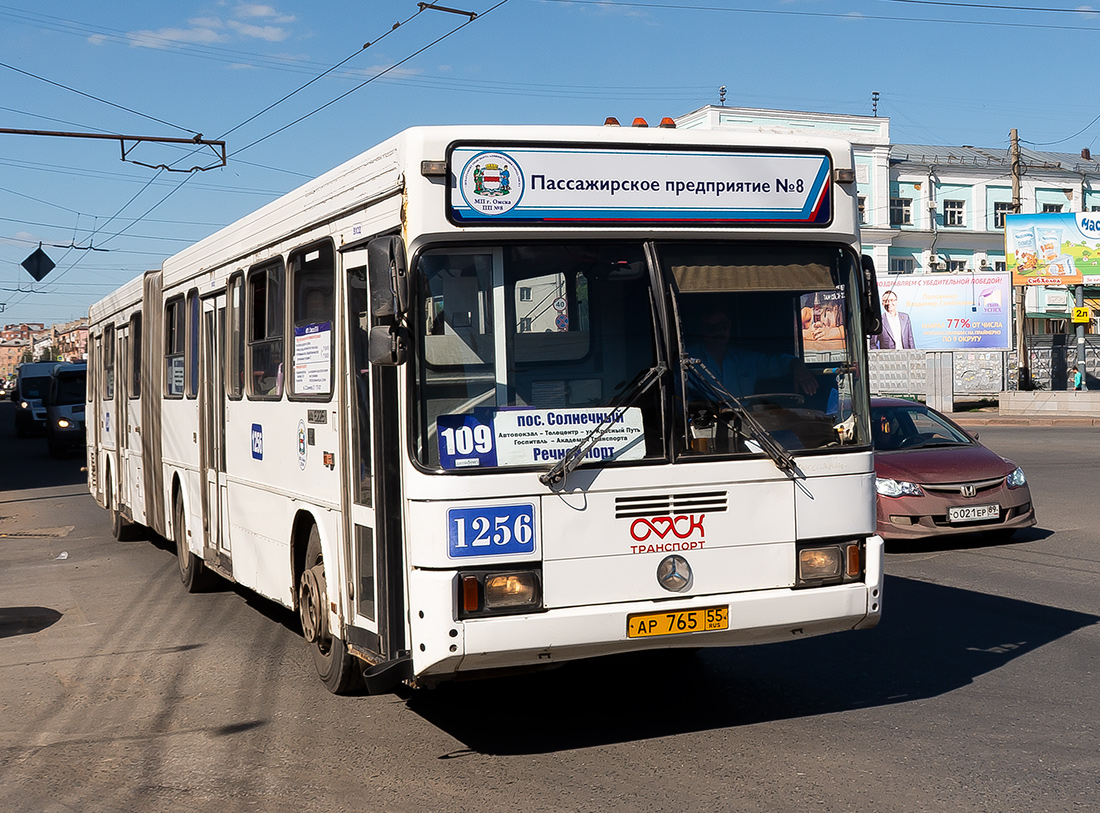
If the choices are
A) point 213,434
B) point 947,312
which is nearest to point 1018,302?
point 947,312

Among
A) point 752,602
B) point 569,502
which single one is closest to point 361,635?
point 569,502

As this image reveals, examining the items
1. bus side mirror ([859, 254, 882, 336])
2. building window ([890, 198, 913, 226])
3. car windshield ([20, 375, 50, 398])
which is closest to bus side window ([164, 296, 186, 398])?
bus side mirror ([859, 254, 882, 336])

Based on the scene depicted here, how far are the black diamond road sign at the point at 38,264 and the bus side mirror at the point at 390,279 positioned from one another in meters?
31.5

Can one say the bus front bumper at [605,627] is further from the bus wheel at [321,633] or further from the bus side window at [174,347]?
the bus side window at [174,347]

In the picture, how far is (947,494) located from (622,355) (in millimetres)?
6961

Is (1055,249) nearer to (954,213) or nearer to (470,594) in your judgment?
(954,213)

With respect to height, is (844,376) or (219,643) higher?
(844,376)

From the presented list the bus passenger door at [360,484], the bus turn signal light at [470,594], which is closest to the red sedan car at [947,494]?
the bus passenger door at [360,484]

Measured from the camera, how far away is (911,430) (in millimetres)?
12852

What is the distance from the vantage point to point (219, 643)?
8.64 meters

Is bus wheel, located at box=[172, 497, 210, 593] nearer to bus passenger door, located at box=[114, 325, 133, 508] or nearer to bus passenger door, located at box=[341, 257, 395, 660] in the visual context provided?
bus passenger door, located at box=[114, 325, 133, 508]

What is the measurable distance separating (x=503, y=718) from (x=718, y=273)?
2.52m

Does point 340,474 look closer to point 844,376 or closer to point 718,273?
point 718,273

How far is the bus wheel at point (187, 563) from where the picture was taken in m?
10.7
